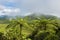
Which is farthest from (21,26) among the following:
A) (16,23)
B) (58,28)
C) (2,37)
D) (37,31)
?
(58,28)

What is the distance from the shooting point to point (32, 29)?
31109 millimetres

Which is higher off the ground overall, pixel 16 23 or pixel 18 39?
pixel 16 23

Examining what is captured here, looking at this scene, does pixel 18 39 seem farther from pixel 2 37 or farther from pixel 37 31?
pixel 37 31

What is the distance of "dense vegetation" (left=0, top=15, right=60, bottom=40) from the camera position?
27.7 metres

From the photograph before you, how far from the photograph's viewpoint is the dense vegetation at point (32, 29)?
90.9ft

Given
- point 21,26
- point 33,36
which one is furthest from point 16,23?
point 33,36

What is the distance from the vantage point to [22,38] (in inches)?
1088

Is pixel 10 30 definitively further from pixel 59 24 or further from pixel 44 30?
pixel 59 24

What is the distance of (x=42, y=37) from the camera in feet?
105

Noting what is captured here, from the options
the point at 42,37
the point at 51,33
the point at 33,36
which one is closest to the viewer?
the point at 51,33

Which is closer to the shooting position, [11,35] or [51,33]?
[11,35]

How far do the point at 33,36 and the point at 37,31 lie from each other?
2.41 m

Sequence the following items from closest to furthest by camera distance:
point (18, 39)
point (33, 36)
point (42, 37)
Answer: point (18, 39)
point (42, 37)
point (33, 36)

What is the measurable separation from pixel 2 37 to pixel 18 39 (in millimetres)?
2357
